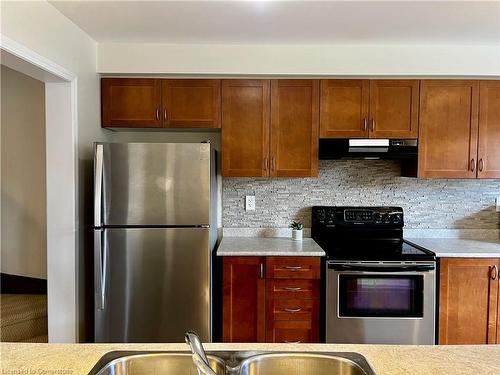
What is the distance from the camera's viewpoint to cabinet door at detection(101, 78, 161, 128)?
285 cm

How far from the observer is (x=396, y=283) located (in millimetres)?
2584

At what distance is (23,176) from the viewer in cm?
307

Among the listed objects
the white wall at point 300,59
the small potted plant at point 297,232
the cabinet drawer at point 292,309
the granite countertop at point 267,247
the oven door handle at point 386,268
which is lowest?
the cabinet drawer at point 292,309

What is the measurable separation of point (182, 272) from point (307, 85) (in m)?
1.56

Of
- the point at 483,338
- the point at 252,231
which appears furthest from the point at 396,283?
the point at 252,231

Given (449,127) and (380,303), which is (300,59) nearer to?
(449,127)

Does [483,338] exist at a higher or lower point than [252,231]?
lower

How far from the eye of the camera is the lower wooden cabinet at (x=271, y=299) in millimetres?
2635

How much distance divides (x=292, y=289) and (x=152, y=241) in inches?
38.4

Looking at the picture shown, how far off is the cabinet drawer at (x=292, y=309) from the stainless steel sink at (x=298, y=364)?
148 cm

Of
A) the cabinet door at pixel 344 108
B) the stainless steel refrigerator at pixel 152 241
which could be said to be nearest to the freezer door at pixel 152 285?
the stainless steel refrigerator at pixel 152 241

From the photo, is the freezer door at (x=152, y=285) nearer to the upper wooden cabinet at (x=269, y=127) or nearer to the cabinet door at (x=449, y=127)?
the upper wooden cabinet at (x=269, y=127)

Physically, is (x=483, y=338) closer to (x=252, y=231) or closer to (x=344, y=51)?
(x=252, y=231)

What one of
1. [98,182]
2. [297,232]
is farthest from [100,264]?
[297,232]
